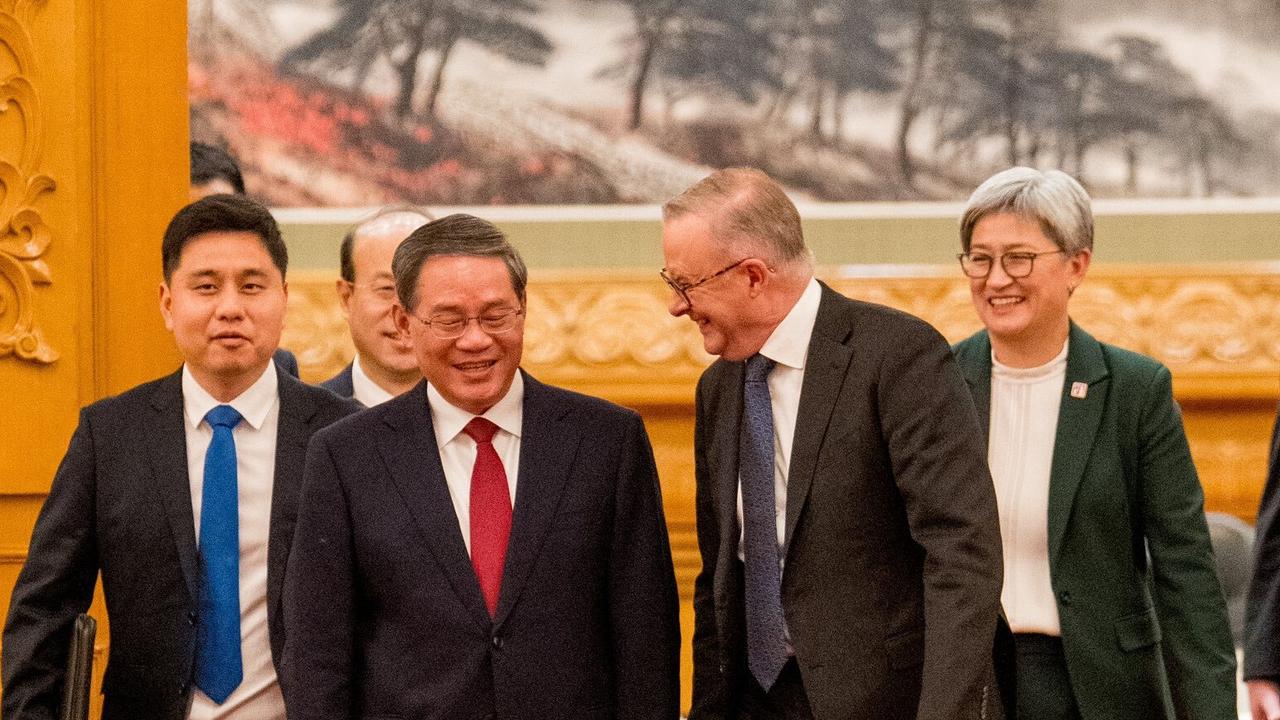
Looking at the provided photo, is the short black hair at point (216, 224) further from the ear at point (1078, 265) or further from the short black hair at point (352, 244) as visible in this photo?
the ear at point (1078, 265)

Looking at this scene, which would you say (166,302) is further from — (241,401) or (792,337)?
(792,337)

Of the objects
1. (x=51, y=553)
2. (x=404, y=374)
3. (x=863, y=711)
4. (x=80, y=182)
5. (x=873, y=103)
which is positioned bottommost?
(x=863, y=711)

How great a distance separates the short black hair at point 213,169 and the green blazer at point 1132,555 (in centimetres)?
246

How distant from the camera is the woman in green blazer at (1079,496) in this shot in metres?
3.47

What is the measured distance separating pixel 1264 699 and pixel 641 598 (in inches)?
49.2

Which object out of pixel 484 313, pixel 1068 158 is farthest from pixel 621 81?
pixel 484 313

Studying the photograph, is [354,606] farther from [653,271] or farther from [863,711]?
[653,271]

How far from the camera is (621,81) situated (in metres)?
5.62

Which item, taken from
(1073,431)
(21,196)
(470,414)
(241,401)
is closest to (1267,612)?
(1073,431)

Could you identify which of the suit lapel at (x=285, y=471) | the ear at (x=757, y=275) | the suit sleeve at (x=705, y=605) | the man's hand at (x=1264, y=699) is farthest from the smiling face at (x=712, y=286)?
the man's hand at (x=1264, y=699)

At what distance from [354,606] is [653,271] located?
2735 millimetres

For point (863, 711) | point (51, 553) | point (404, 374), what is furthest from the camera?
point (404, 374)

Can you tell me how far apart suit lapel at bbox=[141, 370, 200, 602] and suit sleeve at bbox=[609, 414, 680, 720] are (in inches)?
34.5

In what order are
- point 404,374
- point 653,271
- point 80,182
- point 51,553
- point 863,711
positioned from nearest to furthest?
point 863,711 < point 51,553 < point 80,182 < point 404,374 < point 653,271
